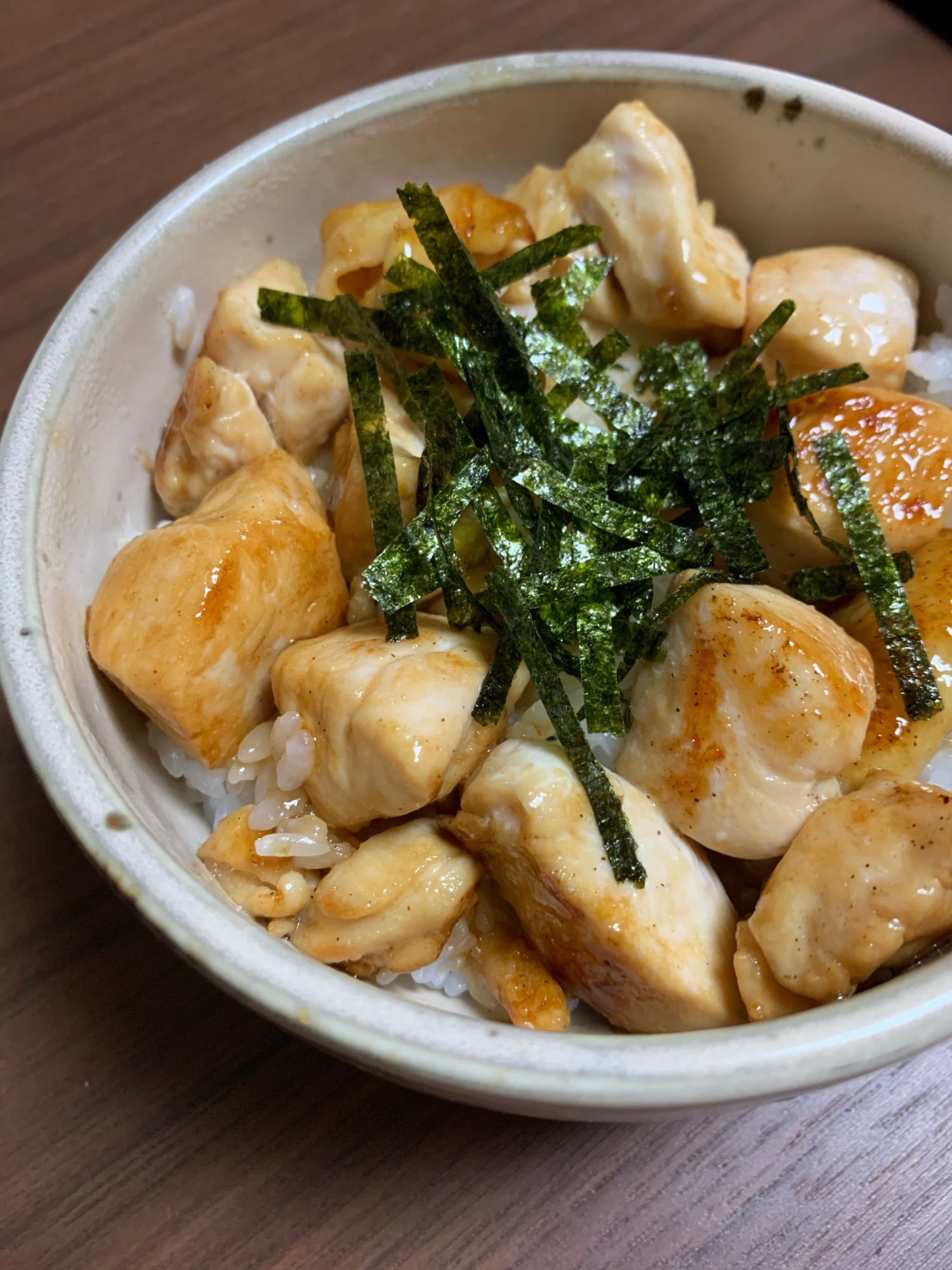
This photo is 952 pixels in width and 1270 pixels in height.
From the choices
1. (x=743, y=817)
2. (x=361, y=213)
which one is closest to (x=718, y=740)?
(x=743, y=817)

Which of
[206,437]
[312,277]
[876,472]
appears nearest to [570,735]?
[876,472]

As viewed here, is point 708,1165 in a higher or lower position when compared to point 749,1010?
lower

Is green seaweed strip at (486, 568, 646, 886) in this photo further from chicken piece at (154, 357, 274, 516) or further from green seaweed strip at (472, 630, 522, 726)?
chicken piece at (154, 357, 274, 516)

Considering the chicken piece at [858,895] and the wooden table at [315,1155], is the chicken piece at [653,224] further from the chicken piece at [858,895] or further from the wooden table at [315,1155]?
the wooden table at [315,1155]

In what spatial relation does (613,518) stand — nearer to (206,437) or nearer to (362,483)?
(362,483)

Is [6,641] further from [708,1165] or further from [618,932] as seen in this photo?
[708,1165]

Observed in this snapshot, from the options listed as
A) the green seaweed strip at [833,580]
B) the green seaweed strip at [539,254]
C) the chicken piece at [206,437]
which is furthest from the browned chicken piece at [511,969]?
the green seaweed strip at [539,254]

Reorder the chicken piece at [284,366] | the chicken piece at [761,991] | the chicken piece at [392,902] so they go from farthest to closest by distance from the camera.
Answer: the chicken piece at [284,366] < the chicken piece at [392,902] < the chicken piece at [761,991]
